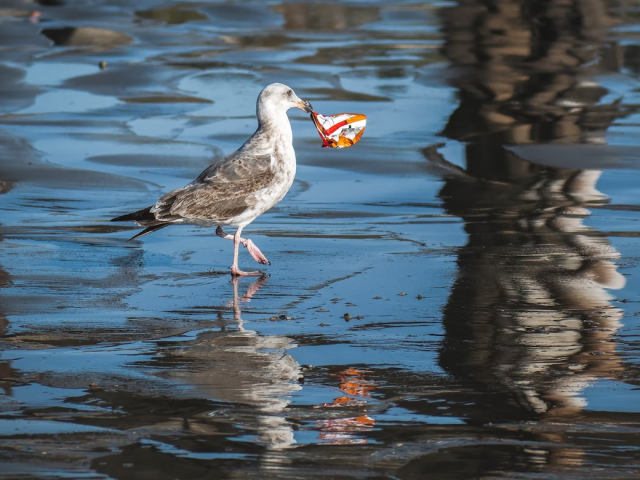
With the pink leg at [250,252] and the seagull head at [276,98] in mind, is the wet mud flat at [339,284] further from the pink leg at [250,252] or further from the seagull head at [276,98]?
the seagull head at [276,98]

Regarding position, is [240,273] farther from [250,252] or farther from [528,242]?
[528,242]

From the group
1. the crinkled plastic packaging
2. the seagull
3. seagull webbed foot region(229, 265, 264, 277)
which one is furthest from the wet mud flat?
the crinkled plastic packaging

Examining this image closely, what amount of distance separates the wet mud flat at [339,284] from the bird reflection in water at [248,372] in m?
0.02

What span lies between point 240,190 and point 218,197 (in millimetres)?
173

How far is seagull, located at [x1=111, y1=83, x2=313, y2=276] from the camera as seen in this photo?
8055 millimetres

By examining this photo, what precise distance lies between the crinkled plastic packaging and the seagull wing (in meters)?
0.65

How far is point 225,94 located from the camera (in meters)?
16.0

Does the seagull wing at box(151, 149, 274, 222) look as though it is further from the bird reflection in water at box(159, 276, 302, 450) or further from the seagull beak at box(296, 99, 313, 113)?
the bird reflection in water at box(159, 276, 302, 450)

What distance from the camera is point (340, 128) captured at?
28.3 feet

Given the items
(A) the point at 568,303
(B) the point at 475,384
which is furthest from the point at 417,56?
(B) the point at 475,384

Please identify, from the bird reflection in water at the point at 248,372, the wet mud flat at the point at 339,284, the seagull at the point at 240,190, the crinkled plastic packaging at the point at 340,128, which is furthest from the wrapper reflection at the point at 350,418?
the crinkled plastic packaging at the point at 340,128

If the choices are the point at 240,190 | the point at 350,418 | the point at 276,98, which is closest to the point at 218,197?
the point at 240,190

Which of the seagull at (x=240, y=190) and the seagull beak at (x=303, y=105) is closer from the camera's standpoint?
the seagull at (x=240, y=190)

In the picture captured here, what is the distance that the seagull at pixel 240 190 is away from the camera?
8055 millimetres
